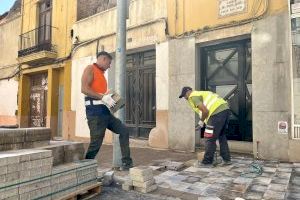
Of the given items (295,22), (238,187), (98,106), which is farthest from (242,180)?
(295,22)

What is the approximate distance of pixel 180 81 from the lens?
27.5 feet

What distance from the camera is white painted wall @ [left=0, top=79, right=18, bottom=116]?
15.6 metres

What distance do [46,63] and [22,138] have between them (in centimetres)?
1037

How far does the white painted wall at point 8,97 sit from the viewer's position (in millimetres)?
15578

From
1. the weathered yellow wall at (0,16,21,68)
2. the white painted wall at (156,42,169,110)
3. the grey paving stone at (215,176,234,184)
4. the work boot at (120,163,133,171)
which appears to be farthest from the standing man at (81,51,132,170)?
the weathered yellow wall at (0,16,21,68)

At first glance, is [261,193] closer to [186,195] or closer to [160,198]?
[186,195]

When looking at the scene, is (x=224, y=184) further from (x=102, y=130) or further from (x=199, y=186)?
(x=102, y=130)

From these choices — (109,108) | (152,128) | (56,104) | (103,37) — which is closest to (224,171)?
(109,108)

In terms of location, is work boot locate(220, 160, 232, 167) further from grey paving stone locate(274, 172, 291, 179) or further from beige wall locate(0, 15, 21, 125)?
beige wall locate(0, 15, 21, 125)

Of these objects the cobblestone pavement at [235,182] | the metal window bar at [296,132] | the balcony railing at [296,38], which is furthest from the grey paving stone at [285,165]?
the balcony railing at [296,38]

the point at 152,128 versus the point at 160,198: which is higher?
the point at 152,128

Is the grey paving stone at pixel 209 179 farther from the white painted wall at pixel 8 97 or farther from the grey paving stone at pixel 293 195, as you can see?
the white painted wall at pixel 8 97

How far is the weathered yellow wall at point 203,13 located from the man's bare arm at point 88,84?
4.02 meters

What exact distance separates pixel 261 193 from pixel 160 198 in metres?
1.38
